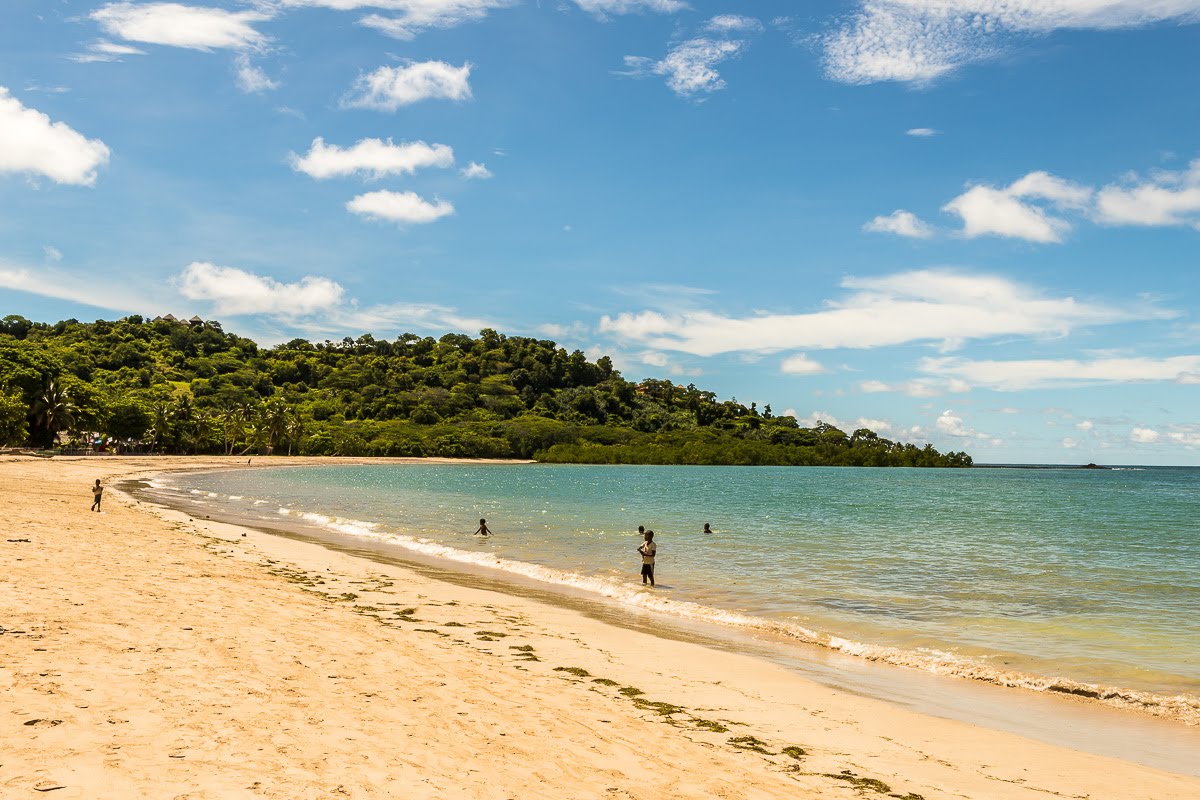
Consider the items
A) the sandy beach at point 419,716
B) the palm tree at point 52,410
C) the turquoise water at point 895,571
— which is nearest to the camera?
the sandy beach at point 419,716

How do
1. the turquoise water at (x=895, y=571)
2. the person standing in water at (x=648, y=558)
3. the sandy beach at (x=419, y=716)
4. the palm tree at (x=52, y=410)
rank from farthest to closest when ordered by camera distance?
the palm tree at (x=52, y=410), the person standing in water at (x=648, y=558), the turquoise water at (x=895, y=571), the sandy beach at (x=419, y=716)

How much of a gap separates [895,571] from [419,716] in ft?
71.0

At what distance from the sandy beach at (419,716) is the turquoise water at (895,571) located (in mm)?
4524

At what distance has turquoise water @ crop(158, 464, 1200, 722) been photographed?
1468 centimetres

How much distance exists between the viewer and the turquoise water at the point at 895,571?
48.2ft

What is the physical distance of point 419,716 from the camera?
27.1 feet

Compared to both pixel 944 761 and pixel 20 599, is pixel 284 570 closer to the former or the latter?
pixel 20 599

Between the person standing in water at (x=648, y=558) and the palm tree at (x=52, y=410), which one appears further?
the palm tree at (x=52, y=410)

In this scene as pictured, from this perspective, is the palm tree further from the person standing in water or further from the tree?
the person standing in water

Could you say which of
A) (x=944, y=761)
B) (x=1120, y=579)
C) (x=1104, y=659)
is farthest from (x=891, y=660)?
(x=1120, y=579)

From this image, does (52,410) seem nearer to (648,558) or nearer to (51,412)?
(51,412)

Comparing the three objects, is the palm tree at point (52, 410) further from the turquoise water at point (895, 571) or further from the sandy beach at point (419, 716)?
the sandy beach at point (419, 716)

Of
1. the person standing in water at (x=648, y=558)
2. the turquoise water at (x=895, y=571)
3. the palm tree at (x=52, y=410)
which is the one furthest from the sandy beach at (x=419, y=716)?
the palm tree at (x=52, y=410)

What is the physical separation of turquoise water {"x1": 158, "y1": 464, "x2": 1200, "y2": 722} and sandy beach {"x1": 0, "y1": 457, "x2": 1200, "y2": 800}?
4.52m
